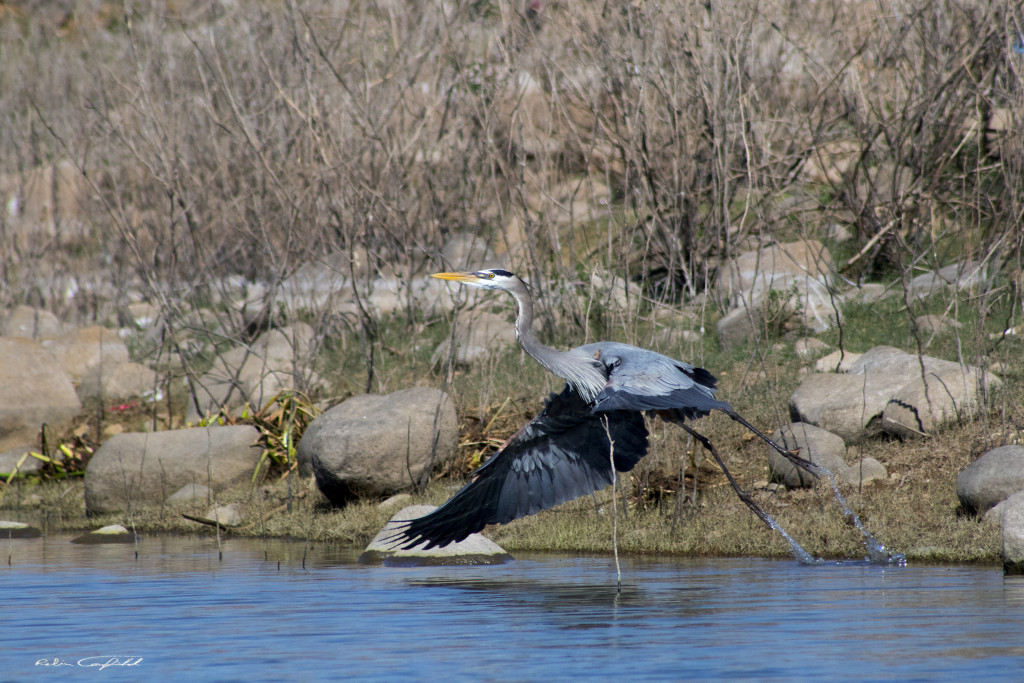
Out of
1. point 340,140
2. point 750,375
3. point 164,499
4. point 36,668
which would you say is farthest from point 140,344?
point 36,668

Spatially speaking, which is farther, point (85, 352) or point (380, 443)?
point (85, 352)

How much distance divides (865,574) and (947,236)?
Answer: 26.1 ft

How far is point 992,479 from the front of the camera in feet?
25.3

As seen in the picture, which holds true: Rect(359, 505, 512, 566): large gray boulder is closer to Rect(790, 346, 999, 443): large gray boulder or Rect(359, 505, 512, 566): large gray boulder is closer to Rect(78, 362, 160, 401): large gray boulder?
Rect(790, 346, 999, 443): large gray boulder

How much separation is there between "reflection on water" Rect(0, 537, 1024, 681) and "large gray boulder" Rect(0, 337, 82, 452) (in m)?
5.31

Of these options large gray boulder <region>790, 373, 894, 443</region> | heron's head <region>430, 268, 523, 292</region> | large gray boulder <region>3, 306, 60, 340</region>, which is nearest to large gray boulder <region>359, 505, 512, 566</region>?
heron's head <region>430, 268, 523, 292</region>

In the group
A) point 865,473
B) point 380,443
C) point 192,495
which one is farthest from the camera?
point 192,495

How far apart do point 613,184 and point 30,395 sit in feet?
25.3

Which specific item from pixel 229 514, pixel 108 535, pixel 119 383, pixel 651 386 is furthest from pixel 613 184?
pixel 651 386

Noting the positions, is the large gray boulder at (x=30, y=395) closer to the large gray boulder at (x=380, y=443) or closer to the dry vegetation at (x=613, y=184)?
the dry vegetation at (x=613, y=184)

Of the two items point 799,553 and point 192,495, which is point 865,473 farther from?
point 192,495

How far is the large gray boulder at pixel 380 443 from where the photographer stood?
32.3ft

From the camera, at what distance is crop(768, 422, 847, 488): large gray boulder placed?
29.3ft

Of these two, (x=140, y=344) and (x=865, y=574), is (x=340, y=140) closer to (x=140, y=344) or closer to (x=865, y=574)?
(x=140, y=344)
